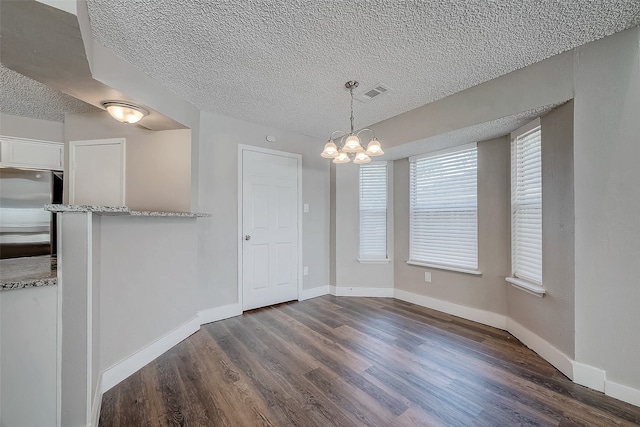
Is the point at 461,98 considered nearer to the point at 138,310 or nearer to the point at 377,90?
the point at 377,90

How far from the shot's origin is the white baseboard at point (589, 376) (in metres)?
1.73

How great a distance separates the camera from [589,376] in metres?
1.77

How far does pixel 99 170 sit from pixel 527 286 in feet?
15.1

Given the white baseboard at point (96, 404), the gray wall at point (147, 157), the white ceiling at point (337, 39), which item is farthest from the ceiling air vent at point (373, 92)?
the white baseboard at point (96, 404)

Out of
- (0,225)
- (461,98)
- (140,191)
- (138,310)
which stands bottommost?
(138,310)

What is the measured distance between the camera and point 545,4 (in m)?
1.50

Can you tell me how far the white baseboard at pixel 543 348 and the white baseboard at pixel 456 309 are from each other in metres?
0.12

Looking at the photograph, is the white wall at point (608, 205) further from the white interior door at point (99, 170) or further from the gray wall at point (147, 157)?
the white interior door at point (99, 170)

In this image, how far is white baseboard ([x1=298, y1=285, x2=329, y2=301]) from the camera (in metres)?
3.73

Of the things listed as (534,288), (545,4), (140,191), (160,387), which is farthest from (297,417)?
(545,4)

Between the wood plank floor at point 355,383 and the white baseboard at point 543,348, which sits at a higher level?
the white baseboard at point 543,348

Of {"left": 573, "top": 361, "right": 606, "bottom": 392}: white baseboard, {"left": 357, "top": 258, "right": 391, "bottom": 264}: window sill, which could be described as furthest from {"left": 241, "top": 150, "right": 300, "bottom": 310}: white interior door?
{"left": 573, "top": 361, "right": 606, "bottom": 392}: white baseboard

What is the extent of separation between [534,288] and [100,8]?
3857mm

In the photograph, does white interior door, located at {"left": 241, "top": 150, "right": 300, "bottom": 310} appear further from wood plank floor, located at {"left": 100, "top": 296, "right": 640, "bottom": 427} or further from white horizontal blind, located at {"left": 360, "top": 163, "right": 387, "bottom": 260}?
white horizontal blind, located at {"left": 360, "top": 163, "right": 387, "bottom": 260}
